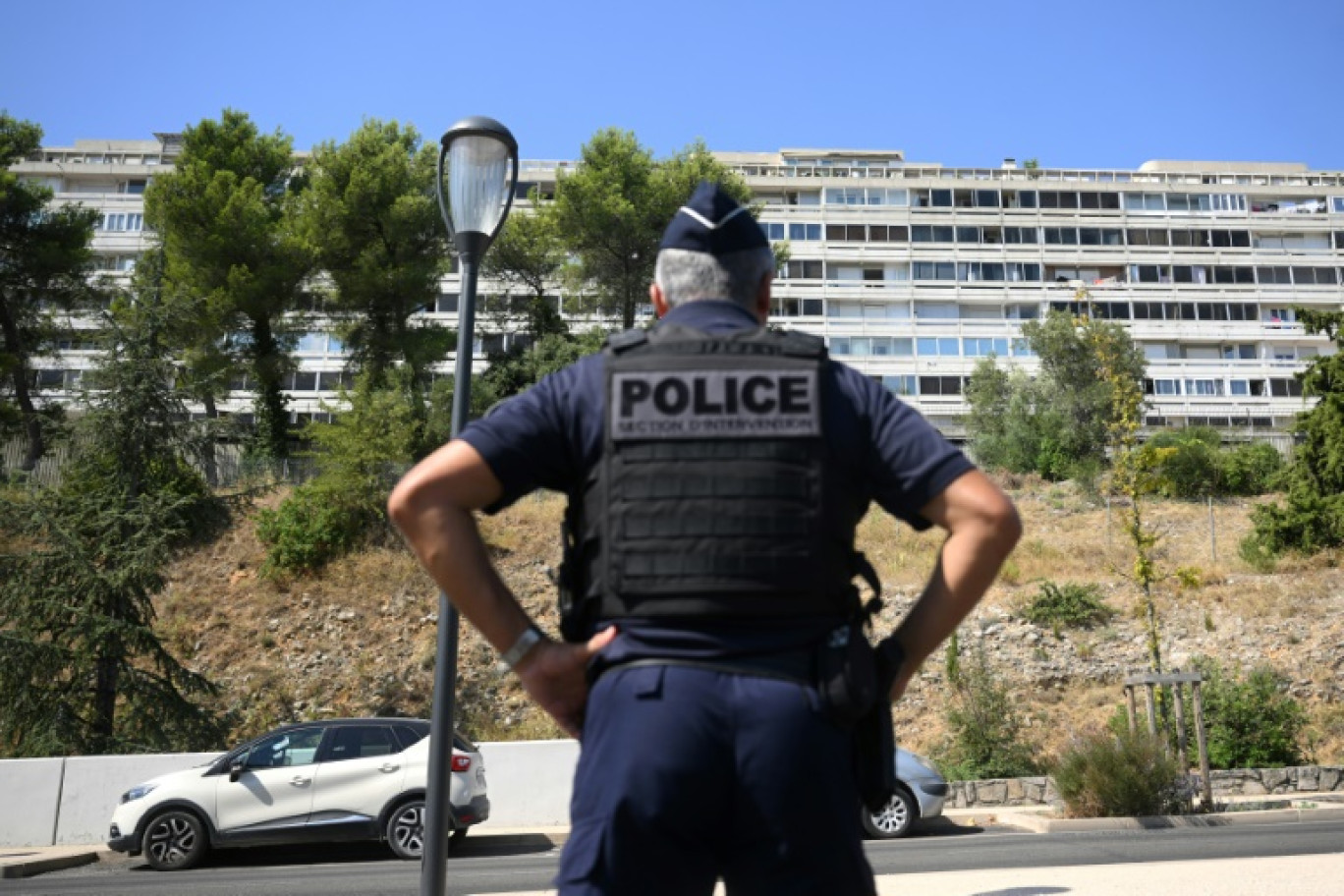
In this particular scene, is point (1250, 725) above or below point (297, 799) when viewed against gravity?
above

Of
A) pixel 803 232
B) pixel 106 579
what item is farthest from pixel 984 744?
pixel 803 232

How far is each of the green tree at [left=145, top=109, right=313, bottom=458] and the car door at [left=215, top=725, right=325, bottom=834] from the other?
26131mm

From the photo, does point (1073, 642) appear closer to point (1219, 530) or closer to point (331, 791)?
point (1219, 530)

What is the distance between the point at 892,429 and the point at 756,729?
62cm

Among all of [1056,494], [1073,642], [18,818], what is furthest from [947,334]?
[18,818]

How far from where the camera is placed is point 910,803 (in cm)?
1400

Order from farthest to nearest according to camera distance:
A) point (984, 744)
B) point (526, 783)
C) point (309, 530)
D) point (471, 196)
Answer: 1. point (309, 530)
2. point (984, 744)
3. point (526, 783)
4. point (471, 196)

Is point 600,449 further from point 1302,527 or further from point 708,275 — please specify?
point 1302,527

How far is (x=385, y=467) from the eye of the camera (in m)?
30.4

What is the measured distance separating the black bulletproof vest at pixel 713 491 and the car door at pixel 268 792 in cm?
1215

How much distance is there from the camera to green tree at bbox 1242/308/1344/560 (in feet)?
96.7

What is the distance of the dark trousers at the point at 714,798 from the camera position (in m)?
1.93

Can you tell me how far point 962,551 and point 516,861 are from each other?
11.5 meters

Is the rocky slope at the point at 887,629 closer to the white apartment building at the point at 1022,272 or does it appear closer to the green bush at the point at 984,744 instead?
the green bush at the point at 984,744
